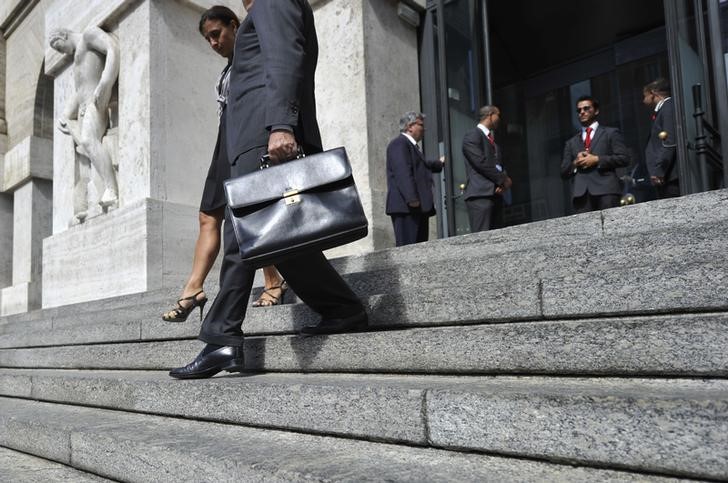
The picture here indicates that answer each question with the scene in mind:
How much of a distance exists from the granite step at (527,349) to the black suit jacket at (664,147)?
4.26m

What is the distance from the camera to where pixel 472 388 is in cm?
200

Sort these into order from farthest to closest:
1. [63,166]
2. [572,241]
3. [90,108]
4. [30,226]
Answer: [30,226], [63,166], [90,108], [572,241]

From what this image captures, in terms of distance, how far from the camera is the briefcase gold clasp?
2533mm

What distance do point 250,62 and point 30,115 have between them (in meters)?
11.4

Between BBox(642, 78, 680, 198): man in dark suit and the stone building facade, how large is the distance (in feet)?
9.16

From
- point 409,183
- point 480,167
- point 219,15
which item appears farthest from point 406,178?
point 219,15

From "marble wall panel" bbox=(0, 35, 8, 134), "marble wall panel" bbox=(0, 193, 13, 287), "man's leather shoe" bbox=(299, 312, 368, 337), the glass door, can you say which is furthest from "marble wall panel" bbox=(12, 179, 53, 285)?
"man's leather shoe" bbox=(299, 312, 368, 337)

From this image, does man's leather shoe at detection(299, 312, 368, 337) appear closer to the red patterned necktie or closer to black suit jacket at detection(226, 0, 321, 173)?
black suit jacket at detection(226, 0, 321, 173)

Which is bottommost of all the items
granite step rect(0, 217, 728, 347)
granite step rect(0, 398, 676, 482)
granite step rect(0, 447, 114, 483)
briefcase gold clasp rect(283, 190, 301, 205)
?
granite step rect(0, 447, 114, 483)

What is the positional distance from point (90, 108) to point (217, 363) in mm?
6269

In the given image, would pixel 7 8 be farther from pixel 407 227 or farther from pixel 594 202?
pixel 594 202

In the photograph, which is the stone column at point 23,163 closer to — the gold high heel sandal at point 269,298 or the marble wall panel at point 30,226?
the marble wall panel at point 30,226

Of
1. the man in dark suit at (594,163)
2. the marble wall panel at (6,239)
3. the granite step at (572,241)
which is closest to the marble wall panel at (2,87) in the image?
the marble wall panel at (6,239)

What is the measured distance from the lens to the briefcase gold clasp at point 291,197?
253 cm
